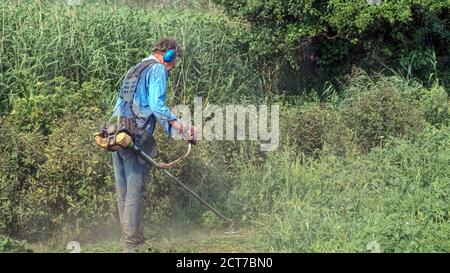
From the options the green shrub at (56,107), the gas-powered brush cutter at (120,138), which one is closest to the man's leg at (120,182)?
the gas-powered brush cutter at (120,138)

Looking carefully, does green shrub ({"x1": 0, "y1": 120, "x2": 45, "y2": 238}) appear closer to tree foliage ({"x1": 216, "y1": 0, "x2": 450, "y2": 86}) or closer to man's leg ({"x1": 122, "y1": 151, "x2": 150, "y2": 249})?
man's leg ({"x1": 122, "y1": 151, "x2": 150, "y2": 249})

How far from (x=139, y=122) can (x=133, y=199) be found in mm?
684

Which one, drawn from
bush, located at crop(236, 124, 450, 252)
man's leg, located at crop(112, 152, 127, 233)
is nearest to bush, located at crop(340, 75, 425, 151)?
bush, located at crop(236, 124, 450, 252)

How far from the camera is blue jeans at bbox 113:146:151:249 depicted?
7430 millimetres

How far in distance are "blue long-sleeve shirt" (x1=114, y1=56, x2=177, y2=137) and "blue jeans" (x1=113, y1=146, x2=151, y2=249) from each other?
317 mm

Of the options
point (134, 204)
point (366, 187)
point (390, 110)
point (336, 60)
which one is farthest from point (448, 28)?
point (134, 204)

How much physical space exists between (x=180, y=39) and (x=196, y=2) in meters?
3.11

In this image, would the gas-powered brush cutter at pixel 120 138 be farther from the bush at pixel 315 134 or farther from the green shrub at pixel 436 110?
the green shrub at pixel 436 110

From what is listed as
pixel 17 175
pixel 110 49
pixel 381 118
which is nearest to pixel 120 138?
pixel 17 175

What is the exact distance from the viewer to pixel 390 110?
9586 millimetres

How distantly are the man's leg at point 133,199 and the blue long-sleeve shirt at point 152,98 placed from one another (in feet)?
1.10

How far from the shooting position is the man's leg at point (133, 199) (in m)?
7.43
